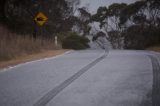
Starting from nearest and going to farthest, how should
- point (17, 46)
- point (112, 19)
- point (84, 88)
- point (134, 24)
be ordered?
point (84, 88) → point (17, 46) → point (134, 24) → point (112, 19)

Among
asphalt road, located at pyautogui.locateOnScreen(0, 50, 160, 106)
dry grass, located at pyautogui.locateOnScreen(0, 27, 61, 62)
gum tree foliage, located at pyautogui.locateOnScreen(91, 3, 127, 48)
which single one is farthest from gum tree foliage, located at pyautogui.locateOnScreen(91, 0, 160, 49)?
asphalt road, located at pyautogui.locateOnScreen(0, 50, 160, 106)

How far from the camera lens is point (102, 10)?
43406 millimetres

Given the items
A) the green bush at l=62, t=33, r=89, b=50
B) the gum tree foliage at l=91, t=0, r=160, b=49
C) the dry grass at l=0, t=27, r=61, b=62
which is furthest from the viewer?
the green bush at l=62, t=33, r=89, b=50

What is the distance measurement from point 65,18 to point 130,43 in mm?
9183

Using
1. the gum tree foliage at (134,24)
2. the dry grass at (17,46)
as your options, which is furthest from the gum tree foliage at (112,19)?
the dry grass at (17,46)

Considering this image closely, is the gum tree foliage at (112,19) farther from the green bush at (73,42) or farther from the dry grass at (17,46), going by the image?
the dry grass at (17,46)


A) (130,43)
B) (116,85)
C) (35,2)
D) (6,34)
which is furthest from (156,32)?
(116,85)

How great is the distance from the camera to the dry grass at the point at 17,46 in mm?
15228

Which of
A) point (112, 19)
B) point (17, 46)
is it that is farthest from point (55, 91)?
point (112, 19)

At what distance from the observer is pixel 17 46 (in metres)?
17.6

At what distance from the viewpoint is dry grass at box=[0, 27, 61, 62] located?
1523 cm

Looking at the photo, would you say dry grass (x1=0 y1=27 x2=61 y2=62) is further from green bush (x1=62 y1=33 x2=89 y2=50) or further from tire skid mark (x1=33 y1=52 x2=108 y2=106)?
green bush (x1=62 y1=33 x2=89 y2=50)

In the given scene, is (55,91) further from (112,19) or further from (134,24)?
(112,19)

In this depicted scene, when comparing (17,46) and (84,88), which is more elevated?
(17,46)
